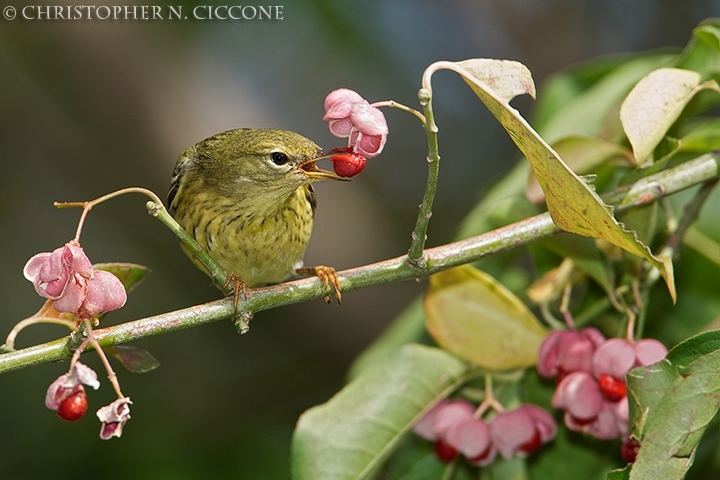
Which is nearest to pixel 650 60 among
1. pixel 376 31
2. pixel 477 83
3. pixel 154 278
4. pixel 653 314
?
pixel 653 314

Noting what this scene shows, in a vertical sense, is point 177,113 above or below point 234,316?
above

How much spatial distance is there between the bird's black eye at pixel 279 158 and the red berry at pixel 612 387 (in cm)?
109

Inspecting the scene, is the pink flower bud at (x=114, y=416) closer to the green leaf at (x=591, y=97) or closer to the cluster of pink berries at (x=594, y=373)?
the cluster of pink berries at (x=594, y=373)

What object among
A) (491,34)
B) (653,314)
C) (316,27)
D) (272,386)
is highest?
(316,27)

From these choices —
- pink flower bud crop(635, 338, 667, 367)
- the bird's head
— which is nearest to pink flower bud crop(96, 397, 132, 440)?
the bird's head

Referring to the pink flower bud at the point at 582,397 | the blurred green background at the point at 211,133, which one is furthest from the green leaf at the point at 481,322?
the blurred green background at the point at 211,133

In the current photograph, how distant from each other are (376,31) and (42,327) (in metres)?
3.15

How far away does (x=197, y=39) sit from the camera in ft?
19.4

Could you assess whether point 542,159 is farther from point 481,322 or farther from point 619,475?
point 481,322

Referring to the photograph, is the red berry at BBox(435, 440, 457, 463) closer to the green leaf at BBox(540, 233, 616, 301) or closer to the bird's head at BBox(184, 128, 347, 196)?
the green leaf at BBox(540, 233, 616, 301)

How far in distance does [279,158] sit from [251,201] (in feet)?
0.71

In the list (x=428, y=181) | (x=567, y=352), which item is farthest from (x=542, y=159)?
(x=567, y=352)

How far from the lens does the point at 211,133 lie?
3.89 metres

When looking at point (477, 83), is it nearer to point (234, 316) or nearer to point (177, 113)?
point (234, 316)
